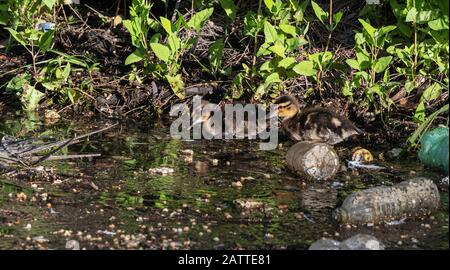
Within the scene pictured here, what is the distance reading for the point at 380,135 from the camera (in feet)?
23.2

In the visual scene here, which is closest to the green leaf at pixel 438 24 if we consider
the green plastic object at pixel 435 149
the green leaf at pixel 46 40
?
the green plastic object at pixel 435 149

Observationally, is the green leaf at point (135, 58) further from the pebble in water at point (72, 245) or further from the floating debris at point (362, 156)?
the pebble in water at point (72, 245)

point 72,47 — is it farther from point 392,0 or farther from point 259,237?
point 259,237

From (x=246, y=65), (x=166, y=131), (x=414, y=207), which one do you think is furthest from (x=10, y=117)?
(x=414, y=207)

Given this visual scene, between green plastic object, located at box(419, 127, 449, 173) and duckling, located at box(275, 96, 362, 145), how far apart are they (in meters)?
0.78

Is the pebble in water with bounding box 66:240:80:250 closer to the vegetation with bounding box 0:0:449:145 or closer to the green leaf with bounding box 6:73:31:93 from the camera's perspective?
the vegetation with bounding box 0:0:449:145

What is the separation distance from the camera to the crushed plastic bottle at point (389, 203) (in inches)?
201

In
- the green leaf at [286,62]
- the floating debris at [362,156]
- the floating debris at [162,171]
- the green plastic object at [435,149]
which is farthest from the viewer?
the green leaf at [286,62]

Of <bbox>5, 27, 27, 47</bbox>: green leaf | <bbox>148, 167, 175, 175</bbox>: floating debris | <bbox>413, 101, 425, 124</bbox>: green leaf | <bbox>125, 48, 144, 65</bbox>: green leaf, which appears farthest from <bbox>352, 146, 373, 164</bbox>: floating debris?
<bbox>5, 27, 27, 47</bbox>: green leaf

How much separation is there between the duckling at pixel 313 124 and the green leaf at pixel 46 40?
Answer: 6.75 ft

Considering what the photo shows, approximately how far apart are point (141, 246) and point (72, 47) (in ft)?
14.1

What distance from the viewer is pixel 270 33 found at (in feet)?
24.0

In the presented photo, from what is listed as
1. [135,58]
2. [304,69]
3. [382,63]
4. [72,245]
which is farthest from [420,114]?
[72,245]

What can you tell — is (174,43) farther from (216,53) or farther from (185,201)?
(185,201)
